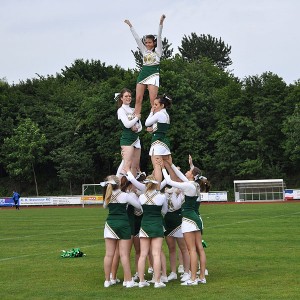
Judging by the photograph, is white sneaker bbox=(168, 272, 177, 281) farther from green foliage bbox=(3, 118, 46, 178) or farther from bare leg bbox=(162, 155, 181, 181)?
green foliage bbox=(3, 118, 46, 178)

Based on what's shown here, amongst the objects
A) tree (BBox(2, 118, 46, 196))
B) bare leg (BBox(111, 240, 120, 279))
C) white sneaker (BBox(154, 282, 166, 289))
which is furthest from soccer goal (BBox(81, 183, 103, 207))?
white sneaker (BBox(154, 282, 166, 289))

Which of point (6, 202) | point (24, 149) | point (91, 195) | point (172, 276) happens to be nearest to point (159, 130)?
point (172, 276)

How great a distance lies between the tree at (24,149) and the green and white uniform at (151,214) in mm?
59633

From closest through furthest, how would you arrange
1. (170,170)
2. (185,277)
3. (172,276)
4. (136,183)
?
(136,183) < (185,277) < (172,276) < (170,170)

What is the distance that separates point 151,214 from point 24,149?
199 feet

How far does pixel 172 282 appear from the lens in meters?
14.1

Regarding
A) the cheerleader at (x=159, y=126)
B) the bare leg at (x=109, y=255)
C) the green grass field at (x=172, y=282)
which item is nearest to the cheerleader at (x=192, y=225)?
the green grass field at (x=172, y=282)

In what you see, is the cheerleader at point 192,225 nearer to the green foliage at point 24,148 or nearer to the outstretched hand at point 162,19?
the outstretched hand at point 162,19

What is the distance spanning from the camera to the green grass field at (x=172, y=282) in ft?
41.2

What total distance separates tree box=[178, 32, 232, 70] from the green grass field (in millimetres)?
90453

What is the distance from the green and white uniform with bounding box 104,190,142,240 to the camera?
44.2ft

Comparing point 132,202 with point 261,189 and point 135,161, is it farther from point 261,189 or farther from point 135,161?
point 261,189

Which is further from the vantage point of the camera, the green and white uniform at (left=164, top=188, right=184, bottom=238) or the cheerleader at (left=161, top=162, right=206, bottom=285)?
the green and white uniform at (left=164, top=188, right=184, bottom=238)

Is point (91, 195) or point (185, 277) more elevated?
point (91, 195)
